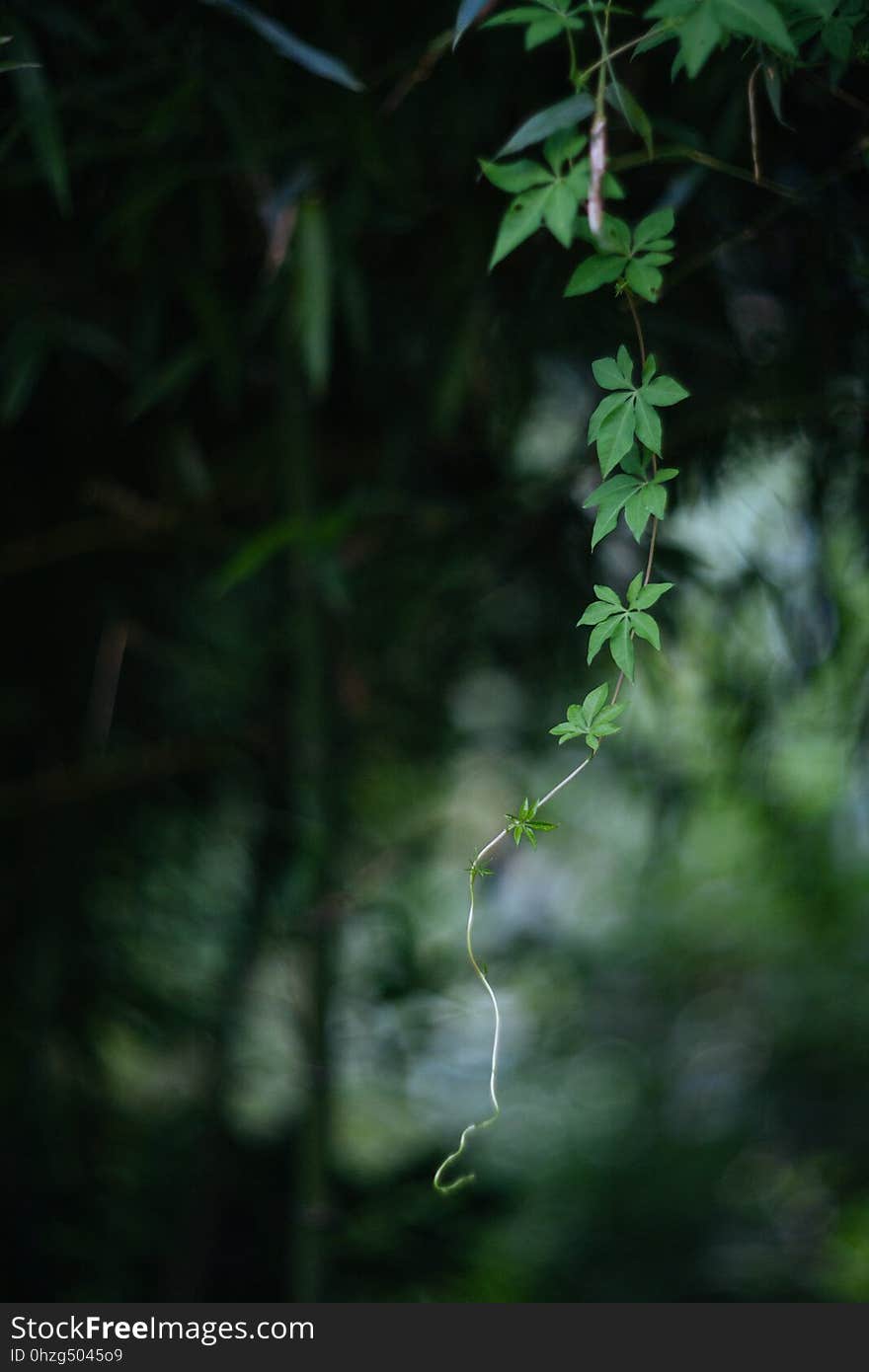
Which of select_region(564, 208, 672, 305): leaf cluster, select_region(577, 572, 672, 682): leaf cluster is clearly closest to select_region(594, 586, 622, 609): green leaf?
select_region(577, 572, 672, 682): leaf cluster

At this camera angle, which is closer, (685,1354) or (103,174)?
(685,1354)

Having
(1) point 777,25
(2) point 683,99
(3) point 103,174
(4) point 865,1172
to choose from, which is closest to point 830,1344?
(1) point 777,25

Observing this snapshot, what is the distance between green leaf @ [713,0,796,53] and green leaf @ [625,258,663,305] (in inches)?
3.5

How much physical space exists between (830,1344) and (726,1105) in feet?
4.35

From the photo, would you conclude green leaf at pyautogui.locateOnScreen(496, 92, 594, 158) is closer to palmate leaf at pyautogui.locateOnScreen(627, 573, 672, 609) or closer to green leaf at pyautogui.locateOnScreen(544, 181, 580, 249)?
green leaf at pyautogui.locateOnScreen(544, 181, 580, 249)

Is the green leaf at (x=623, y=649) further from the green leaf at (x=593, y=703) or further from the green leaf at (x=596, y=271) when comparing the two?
the green leaf at (x=596, y=271)

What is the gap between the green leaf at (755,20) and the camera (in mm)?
383

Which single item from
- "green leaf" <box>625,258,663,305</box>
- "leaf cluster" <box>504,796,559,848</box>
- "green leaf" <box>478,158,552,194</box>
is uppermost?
"green leaf" <box>478,158,552,194</box>

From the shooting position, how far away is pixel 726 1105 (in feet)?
6.40

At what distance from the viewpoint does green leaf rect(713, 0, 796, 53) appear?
383mm

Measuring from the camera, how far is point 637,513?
0.43 metres

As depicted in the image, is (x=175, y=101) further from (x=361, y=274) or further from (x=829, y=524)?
(x=829, y=524)

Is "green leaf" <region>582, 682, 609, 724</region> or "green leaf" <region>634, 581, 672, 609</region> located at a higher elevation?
"green leaf" <region>634, 581, 672, 609</region>

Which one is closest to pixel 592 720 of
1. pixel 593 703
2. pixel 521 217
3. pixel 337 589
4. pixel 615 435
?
pixel 593 703
